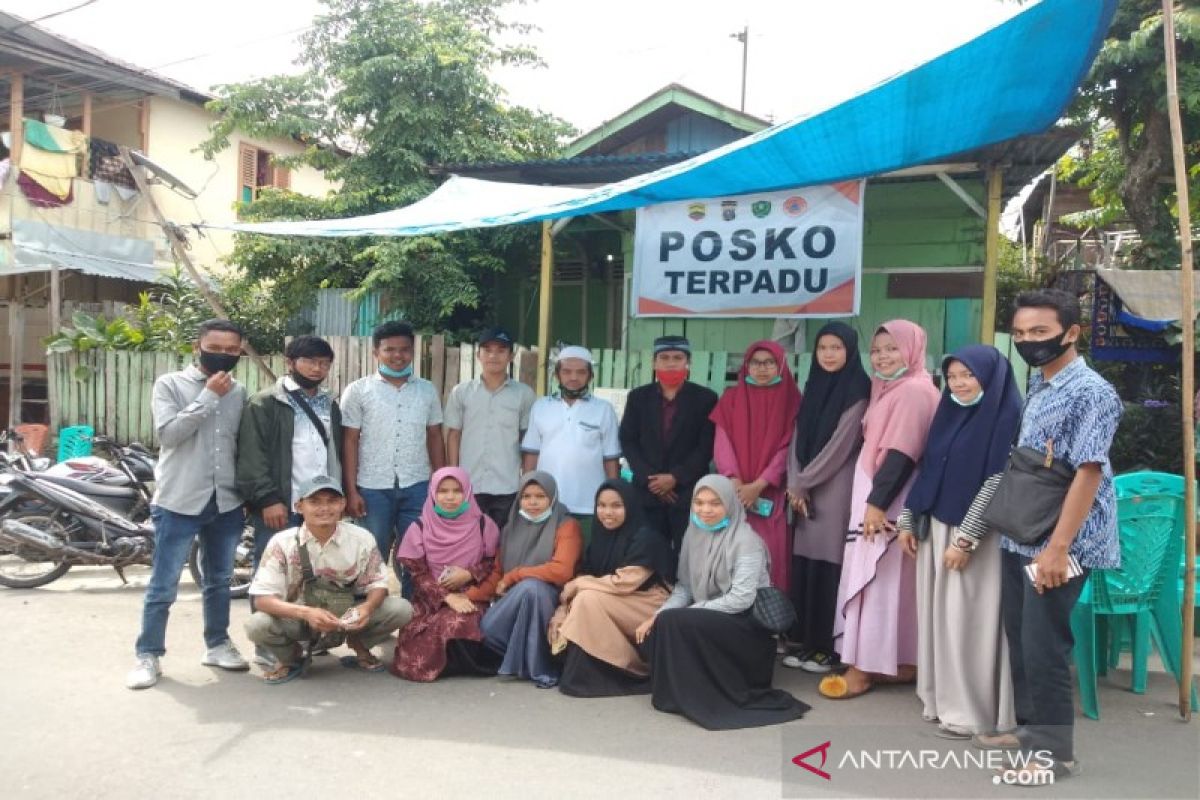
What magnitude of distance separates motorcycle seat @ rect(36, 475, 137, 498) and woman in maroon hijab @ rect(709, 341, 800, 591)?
157 inches

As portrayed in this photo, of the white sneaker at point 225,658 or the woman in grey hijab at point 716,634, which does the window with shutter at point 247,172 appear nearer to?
the white sneaker at point 225,658

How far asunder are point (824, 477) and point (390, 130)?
7.99 m

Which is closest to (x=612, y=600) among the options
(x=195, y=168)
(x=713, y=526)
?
(x=713, y=526)

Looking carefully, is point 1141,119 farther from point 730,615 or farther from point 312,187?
point 312,187

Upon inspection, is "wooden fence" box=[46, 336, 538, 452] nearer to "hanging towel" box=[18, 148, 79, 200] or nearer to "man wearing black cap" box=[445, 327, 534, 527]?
"hanging towel" box=[18, 148, 79, 200]

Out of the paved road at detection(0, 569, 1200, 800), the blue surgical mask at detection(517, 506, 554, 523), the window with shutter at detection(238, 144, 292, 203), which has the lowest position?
the paved road at detection(0, 569, 1200, 800)

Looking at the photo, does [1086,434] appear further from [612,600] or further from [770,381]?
[612,600]

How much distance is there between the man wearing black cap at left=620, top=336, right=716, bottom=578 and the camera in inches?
173

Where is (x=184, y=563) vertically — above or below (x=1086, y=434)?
below

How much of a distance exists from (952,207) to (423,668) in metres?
5.17

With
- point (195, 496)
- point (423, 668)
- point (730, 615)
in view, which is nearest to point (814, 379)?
point (730, 615)

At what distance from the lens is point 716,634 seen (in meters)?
3.56

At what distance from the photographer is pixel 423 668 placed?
12.9ft

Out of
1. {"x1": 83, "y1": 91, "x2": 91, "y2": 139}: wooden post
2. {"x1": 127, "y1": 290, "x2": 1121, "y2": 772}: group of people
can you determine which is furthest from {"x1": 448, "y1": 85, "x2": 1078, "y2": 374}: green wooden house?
{"x1": 83, "y1": 91, "x2": 91, "y2": 139}: wooden post
